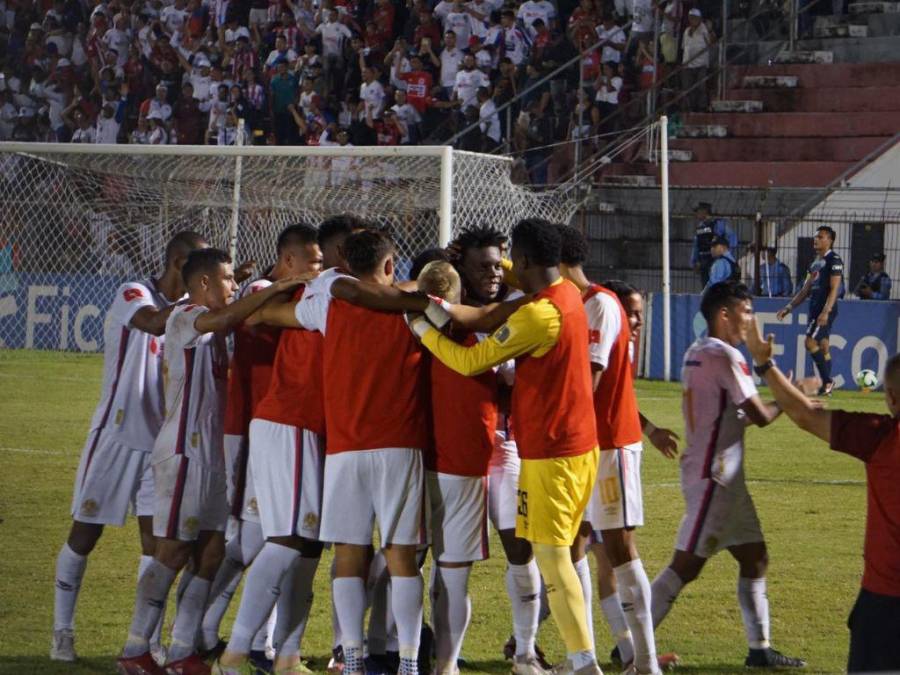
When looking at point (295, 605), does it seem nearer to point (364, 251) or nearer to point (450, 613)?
point (450, 613)

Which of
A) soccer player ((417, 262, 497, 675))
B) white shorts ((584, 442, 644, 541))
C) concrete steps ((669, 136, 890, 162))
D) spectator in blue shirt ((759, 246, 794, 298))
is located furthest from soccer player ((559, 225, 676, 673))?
concrete steps ((669, 136, 890, 162))

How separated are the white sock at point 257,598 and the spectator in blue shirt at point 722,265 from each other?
15111mm

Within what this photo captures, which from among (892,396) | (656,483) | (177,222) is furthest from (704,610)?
(177,222)

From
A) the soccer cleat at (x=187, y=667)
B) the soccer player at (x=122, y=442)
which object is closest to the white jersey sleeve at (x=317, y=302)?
the soccer player at (x=122, y=442)

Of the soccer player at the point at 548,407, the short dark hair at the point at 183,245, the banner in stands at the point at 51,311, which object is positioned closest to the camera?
the soccer player at the point at 548,407

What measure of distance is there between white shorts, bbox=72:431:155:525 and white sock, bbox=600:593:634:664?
203 cm

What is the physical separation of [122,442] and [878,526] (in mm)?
3364

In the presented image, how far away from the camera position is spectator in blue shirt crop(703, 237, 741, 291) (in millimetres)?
20484

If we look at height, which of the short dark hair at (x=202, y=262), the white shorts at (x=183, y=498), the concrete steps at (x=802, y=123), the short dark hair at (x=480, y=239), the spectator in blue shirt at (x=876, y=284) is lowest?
the white shorts at (x=183, y=498)

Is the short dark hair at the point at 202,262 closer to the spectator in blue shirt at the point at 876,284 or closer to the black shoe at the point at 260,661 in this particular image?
the black shoe at the point at 260,661

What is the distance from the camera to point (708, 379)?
6.54 meters

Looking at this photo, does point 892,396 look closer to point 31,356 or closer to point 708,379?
point 708,379

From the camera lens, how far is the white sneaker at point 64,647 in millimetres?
6527

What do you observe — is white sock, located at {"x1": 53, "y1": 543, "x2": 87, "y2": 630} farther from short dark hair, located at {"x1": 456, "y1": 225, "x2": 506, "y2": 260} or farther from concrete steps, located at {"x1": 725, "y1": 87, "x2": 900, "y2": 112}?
concrete steps, located at {"x1": 725, "y1": 87, "x2": 900, "y2": 112}
